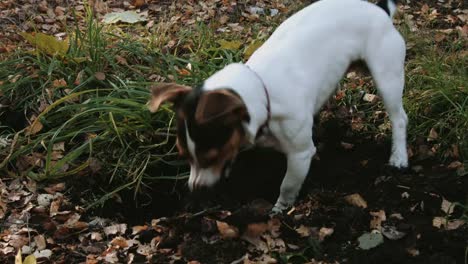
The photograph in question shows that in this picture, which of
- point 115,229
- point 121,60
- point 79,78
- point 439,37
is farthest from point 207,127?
point 439,37

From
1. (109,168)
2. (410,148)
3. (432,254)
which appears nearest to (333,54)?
(410,148)

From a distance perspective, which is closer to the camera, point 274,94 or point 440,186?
point 274,94

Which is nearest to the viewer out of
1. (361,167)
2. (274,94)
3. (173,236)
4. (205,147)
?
(205,147)

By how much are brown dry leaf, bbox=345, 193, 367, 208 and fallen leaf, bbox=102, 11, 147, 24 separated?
9.17ft

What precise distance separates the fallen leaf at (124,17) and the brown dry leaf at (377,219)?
9.82 feet

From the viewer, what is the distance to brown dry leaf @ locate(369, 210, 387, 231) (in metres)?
3.62

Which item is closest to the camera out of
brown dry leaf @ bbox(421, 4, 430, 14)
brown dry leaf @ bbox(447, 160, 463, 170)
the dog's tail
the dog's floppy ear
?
the dog's floppy ear

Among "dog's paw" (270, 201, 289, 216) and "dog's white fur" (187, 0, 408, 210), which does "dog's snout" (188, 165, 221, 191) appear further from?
"dog's paw" (270, 201, 289, 216)

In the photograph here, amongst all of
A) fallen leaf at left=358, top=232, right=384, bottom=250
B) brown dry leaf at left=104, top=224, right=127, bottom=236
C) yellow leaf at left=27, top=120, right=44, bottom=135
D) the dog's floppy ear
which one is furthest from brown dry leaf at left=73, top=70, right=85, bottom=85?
fallen leaf at left=358, top=232, right=384, bottom=250

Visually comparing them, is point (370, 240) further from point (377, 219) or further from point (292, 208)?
point (292, 208)

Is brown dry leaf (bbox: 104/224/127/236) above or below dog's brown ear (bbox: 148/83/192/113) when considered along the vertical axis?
below

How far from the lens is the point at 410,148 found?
430 centimetres

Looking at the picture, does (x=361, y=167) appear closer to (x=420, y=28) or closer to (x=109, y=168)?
(x=109, y=168)

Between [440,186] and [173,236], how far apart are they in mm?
1482
